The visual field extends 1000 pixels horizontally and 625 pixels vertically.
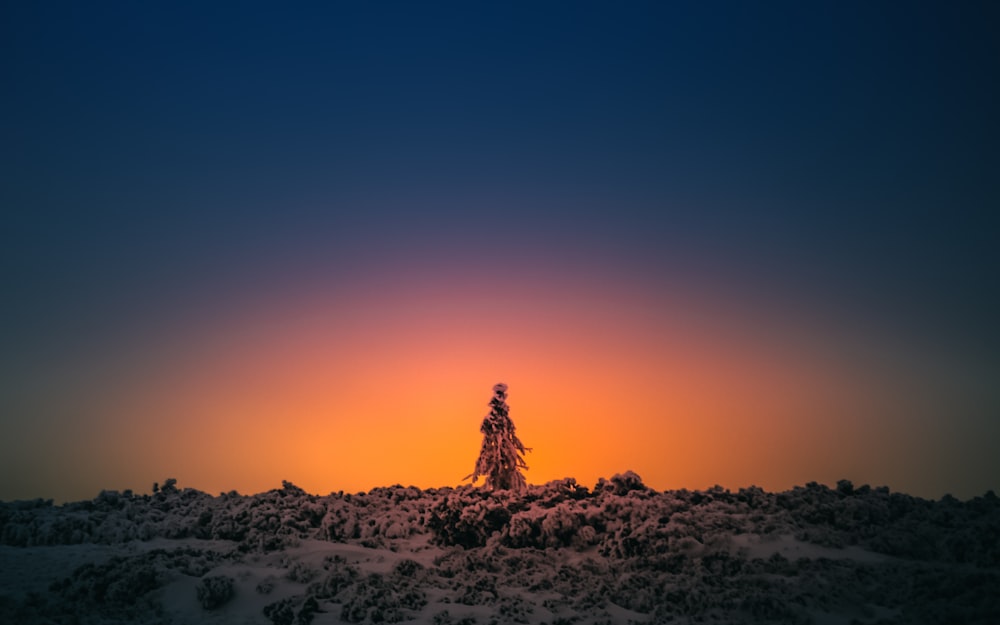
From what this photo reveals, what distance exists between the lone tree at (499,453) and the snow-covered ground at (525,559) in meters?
1.52

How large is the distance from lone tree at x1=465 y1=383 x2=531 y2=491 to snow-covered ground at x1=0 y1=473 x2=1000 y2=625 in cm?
152

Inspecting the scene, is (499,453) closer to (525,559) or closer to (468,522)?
(468,522)

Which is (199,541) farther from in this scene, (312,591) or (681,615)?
(681,615)

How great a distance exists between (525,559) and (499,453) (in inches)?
298

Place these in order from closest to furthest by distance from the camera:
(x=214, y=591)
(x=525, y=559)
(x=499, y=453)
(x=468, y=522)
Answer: (x=214, y=591) < (x=525, y=559) < (x=468, y=522) < (x=499, y=453)

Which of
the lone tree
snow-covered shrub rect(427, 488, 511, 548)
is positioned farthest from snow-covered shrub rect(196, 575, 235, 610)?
the lone tree

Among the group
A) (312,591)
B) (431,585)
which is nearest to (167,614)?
(312,591)

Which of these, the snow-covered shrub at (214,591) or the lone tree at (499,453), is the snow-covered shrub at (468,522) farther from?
the snow-covered shrub at (214,591)

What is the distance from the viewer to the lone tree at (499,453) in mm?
27750

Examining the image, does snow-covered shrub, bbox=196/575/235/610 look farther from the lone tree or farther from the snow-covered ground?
the lone tree

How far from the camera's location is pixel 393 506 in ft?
87.5

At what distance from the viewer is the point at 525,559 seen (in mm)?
20406

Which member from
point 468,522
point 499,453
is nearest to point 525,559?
point 468,522

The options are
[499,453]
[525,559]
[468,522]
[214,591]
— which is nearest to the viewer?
[214,591]
